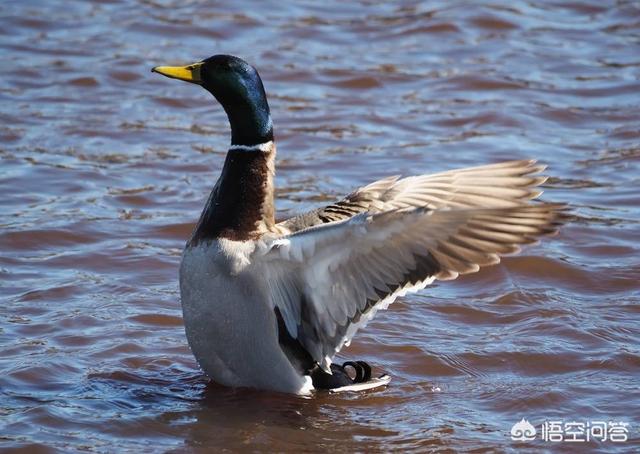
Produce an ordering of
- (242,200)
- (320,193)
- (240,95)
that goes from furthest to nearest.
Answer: (320,193) < (240,95) < (242,200)

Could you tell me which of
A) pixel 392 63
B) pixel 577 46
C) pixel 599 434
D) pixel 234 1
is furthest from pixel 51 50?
pixel 599 434

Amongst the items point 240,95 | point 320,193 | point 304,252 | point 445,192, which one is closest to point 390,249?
point 304,252

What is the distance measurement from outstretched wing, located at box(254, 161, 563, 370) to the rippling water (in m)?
0.59

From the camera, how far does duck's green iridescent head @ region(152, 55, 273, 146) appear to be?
254 inches

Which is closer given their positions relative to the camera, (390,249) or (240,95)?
(390,249)

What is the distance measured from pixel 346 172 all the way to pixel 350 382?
349 centimetres

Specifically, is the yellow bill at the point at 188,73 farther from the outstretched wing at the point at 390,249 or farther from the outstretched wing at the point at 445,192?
the outstretched wing at the point at 390,249

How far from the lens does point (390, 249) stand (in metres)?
5.92

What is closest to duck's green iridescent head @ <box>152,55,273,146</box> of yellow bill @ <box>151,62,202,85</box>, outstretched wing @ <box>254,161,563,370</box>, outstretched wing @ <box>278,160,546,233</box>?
yellow bill @ <box>151,62,202,85</box>

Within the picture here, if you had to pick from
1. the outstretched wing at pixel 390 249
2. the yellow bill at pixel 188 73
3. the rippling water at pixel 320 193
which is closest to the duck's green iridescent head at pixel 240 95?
the yellow bill at pixel 188 73

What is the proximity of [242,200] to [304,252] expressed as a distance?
525mm

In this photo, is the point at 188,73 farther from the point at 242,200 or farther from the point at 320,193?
the point at 320,193

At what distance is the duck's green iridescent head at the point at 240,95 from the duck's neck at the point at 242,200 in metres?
0.07

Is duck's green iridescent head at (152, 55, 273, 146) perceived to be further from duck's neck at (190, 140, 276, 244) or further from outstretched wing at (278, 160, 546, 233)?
outstretched wing at (278, 160, 546, 233)
